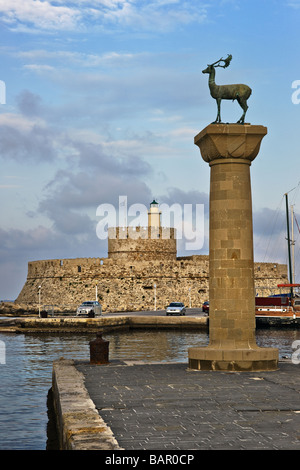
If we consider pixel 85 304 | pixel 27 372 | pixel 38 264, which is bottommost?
pixel 27 372

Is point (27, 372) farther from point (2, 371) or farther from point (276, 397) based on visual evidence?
point (276, 397)

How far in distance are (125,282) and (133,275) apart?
3.39ft

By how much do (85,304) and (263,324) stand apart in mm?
13135

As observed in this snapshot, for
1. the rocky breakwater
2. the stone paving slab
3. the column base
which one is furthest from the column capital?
the rocky breakwater

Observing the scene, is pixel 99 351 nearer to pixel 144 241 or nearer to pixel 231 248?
pixel 231 248

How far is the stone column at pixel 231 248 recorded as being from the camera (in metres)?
14.9

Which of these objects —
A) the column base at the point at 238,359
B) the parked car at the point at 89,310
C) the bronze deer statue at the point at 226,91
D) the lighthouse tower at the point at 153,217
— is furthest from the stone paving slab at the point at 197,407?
the lighthouse tower at the point at 153,217

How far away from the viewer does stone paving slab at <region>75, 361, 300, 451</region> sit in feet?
24.7

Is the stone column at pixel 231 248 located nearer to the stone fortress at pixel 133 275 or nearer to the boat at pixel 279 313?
the boat at pixel 279 313

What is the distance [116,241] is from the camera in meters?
65.4

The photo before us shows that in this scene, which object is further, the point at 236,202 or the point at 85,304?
the point at 85,304

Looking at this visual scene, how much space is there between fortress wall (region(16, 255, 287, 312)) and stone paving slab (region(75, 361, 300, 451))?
49183 millimetres

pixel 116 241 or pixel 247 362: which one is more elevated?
pixel 116 241

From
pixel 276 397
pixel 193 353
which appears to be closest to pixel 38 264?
pixel 193 353
